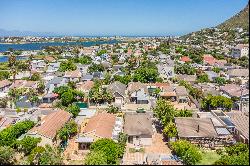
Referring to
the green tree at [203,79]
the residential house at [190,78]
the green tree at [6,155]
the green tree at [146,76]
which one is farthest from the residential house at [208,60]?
the green tree at [6,155]

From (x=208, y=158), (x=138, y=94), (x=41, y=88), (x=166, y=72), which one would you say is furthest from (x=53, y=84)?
(x=208, y=158)

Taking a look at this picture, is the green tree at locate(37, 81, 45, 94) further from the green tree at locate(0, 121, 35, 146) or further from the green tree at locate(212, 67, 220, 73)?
the green tree at locate(212, 67, 220, 73)

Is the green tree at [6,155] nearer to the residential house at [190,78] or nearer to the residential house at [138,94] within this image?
the residential house at [138,94]

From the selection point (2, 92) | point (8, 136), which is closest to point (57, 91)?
point (2, 92)

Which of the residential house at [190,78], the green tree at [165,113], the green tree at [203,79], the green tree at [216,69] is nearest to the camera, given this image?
the green tree at [165,113]

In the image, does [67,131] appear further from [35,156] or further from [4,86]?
[4,86]
